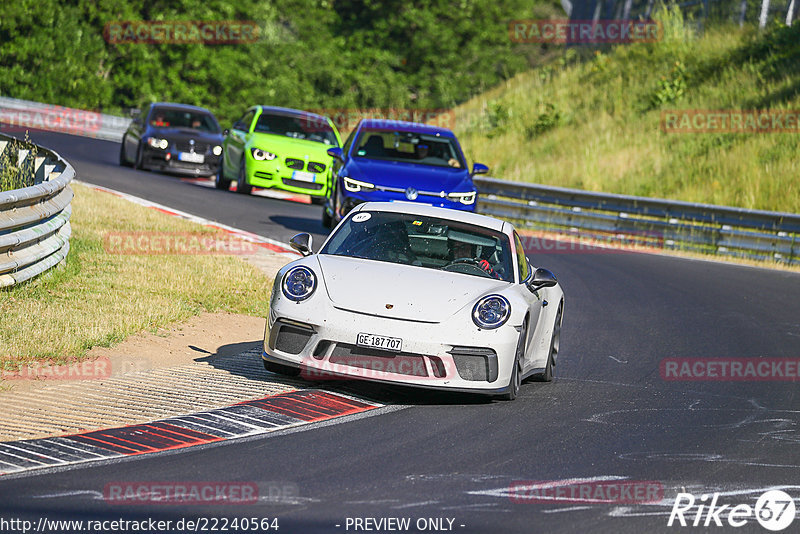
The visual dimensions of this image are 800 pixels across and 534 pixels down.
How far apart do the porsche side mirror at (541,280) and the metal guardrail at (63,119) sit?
37.1 metres

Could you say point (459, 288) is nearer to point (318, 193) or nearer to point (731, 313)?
point (731, 313)

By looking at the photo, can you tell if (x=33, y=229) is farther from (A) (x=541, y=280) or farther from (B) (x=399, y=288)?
(A) (x=541, y=280)

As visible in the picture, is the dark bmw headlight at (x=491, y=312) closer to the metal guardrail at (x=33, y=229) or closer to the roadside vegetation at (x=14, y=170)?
the metal guardrail at (x=33, y=229)

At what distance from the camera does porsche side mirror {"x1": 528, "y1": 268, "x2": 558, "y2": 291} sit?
9312mm

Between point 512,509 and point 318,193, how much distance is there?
1780 cm

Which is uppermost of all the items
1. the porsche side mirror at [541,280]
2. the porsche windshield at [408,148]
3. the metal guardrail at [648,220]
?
the porsche windshield at [408,148]

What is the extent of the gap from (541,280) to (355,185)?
326 inches

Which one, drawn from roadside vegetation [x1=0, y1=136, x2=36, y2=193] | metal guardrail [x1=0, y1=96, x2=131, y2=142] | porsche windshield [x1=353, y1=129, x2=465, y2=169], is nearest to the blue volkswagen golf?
porsche windshield [x1=353, y1=129, x2=465, y2=169]

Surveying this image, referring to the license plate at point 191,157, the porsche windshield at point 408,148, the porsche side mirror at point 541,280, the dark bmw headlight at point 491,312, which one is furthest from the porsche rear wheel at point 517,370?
the license plate at point 191,157

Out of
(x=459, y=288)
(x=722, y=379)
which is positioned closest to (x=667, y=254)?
(x=722, y=379)

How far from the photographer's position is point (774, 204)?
2575 centimetres

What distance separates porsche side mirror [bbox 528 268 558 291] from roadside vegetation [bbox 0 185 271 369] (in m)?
3.31

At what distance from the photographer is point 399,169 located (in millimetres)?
17562

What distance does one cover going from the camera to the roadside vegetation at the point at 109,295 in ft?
31.6
